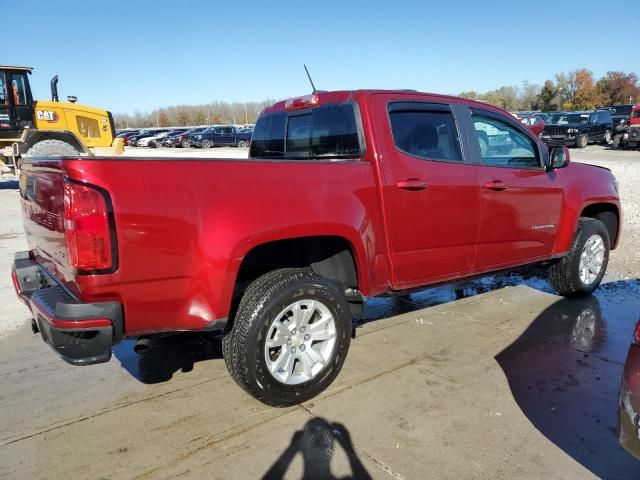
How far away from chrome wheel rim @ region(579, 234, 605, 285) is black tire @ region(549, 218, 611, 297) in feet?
0.15

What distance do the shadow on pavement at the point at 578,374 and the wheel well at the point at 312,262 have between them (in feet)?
4.36

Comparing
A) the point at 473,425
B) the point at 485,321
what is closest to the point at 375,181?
the point at 473,425

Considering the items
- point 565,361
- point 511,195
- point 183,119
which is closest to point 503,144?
point 511,195

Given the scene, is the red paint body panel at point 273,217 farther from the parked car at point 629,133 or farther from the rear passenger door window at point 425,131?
the parked car at point 629,133

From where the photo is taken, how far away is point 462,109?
430cm

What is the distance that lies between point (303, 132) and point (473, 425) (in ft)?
8.23

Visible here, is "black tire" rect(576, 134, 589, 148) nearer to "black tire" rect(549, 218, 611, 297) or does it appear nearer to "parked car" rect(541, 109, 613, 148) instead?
"parked car" rect(541, 109, 613, 148)

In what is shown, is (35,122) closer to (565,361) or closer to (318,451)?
(318,451)

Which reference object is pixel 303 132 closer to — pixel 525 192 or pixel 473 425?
pixel 525 192

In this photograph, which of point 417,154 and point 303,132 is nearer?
point 417,154

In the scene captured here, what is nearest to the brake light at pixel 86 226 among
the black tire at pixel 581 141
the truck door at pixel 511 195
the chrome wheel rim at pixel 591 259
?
the truck door at pixel 511 195

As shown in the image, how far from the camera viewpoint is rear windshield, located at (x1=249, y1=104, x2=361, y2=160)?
379 cm

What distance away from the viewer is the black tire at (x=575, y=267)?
17.2 feet

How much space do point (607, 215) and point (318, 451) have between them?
4.57m
